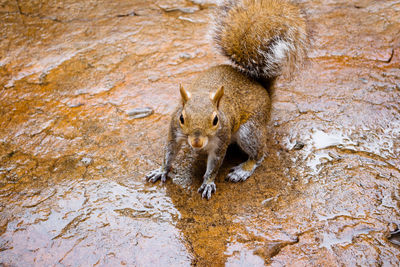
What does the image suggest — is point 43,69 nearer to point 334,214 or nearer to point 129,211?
point 129,211

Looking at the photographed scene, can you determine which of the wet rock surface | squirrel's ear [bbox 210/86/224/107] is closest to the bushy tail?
the wet rock surface

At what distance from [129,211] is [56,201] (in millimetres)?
530

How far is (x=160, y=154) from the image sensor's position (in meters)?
2.91

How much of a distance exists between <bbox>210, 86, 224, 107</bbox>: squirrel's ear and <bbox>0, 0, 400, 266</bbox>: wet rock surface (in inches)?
26.0

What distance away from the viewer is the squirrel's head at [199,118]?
2.23 meters

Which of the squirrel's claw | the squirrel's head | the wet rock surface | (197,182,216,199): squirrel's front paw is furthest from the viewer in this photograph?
the squirrel's claw

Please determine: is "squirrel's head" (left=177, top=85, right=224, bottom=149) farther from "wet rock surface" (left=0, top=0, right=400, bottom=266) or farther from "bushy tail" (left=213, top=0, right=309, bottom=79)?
"bushy tail" (left=213, top=0, right=309, bottom=79)

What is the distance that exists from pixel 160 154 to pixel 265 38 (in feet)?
4.23

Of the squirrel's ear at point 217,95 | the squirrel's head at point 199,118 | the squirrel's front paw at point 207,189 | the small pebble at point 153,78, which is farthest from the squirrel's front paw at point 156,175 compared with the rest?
the small pebble at point 153,78

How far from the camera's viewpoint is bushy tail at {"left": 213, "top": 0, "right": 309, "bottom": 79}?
9.40 feet

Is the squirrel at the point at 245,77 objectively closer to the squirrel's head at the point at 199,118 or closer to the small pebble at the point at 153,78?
the squirrel's head at the point at 199,118

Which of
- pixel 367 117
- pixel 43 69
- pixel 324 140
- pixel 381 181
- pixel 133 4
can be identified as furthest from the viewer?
pixel 133 4

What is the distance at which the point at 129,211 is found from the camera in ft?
7.74

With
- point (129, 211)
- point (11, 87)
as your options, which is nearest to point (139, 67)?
point (11, 87)
